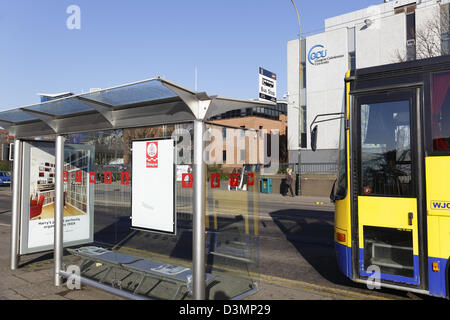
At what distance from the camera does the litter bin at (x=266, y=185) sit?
2562 cm

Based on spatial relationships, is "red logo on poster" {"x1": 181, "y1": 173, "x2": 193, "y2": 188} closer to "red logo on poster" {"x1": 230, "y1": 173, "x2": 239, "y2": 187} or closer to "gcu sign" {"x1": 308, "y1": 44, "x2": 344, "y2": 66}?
"red logo on poster" {"x1": 230, "y1": 173, "x2": 239, "y2": 187}

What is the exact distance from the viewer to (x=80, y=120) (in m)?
5.70

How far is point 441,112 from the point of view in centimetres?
471

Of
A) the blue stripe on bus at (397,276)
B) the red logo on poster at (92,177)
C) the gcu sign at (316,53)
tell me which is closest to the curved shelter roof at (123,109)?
the red logo on poster at (92,177)

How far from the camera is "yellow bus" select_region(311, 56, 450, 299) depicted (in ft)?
14.9

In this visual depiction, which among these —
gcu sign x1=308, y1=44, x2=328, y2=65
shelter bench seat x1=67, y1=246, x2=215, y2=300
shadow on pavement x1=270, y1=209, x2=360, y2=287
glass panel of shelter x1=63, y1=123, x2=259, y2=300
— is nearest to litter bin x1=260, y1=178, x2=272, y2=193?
shadow on pavement x1=270, y1=209, x2=360, y2=287

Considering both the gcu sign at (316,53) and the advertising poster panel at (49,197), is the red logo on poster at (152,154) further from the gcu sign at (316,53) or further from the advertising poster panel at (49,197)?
the gcu sign at (316,53)

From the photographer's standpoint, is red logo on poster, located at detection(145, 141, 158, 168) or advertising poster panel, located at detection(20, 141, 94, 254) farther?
advertising poster panel, located at detection(20, 141, 94, 254)

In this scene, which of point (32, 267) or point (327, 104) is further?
point (327, 104)

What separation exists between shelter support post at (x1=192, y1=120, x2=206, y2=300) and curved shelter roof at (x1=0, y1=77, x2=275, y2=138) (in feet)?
0.87

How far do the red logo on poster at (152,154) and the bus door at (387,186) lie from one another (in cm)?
284
